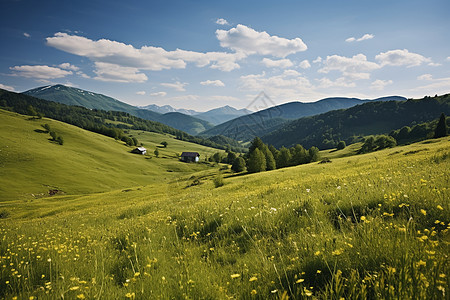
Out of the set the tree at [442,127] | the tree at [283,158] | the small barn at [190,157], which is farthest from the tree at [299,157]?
the small barn at [190,157]

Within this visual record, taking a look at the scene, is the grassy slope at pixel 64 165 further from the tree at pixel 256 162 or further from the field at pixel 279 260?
the field at pixel 279 260

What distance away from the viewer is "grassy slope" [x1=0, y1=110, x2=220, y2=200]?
2847 inches

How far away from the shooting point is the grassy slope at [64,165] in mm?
72312

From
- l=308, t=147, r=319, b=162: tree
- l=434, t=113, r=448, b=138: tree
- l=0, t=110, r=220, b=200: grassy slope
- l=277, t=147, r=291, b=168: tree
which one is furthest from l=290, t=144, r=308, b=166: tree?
l=0, t=110, r=220, b=200: grassy slope

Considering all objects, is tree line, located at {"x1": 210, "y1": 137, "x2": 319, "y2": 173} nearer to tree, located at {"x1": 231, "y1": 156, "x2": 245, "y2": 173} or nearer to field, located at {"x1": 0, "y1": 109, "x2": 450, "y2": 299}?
tree, located at {"x1": 231, "y1": 156, "x2": 245, "y2": 173}

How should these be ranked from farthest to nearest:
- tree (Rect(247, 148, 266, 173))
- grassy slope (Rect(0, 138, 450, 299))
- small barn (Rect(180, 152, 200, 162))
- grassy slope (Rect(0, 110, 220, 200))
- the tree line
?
small barn (Rect(180, 152, 200, 162)), the tree line, grassy slope (Rect(0, 110, 220, 200)), tree (Rect(247, 148, 266, 173)), grassy slope (Rect(0, 138, 450, 299))

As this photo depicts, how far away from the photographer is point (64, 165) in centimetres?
8844

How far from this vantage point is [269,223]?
485 cm

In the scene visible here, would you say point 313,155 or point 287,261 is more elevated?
point 287,261

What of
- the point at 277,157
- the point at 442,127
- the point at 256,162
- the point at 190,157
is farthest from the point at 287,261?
the point at 190,157

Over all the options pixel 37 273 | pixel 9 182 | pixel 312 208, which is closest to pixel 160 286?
pixel 37 273

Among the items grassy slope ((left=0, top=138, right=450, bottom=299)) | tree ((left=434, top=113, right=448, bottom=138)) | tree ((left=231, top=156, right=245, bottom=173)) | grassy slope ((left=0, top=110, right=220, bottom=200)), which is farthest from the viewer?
tree ((left=231, top=156, right=245, bottom=173))

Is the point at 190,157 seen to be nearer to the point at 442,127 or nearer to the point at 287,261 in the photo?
the point at 442,127

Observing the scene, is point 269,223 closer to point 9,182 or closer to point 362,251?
point 362,251
